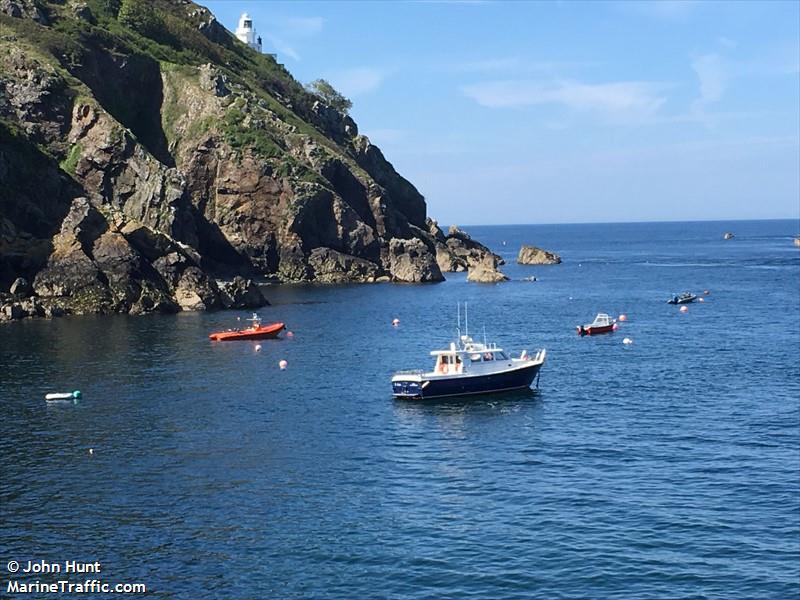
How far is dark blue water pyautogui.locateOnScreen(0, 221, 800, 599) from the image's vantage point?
42719mm

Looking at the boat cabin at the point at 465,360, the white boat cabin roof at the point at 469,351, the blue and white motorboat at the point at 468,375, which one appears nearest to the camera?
the blue and white motorboat at the point at 468,375

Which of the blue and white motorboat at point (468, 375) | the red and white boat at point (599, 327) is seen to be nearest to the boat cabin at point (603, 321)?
the red and white boat at point (599, 327)

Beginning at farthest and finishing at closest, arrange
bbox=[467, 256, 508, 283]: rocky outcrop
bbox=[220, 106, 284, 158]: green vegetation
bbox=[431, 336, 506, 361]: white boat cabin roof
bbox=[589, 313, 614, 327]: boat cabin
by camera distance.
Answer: bbox=[467, 256, 508, 283]: rocky outcrop
bbox=[220, 106, 284, 158]: green vegetation
bbox=[589, 313, 614, 327]: boat cabin
bbox=[431, 336, 506, 361]: white boat cabin roof

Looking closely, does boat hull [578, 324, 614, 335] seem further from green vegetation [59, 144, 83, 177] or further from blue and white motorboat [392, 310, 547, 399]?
green vegetation [59, 144, 83, 177]

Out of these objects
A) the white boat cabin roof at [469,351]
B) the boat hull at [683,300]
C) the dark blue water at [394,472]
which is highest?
the boat hull at [683,300]

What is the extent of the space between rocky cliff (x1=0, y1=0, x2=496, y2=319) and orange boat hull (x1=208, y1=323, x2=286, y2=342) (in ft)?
79.3

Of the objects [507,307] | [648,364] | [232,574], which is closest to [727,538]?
[232,574]

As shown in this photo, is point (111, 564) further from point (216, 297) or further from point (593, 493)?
point (216, 297)

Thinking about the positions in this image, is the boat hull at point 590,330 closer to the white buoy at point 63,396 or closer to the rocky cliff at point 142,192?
the rocky cliff at point 142,192

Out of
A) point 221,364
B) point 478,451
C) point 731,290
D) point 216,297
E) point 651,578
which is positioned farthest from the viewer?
point 731,290

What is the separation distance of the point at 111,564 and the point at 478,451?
87.9 ft

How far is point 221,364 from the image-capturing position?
95.4 meters

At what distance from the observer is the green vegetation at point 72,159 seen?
162 metres

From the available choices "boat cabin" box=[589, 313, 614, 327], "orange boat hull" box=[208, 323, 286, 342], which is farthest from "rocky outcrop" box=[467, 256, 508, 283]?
"orange boat hull" box=[208, 323, 286, 342]
